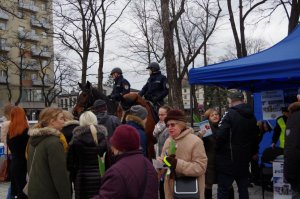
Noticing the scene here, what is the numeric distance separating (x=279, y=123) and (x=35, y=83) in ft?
215

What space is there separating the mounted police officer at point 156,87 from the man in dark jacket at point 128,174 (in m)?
4.96

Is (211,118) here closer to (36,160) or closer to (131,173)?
(36,160)

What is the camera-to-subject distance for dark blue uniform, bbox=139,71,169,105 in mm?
8273

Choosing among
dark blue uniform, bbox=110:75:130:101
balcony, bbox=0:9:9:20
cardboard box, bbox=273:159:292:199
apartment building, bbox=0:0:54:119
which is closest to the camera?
cardboard box, bbox=273:159:292:199

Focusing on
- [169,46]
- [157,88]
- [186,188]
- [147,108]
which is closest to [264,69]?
[147,108]

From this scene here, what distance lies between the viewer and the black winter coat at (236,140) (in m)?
6.30

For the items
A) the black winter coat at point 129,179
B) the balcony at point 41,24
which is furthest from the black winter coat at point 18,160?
the balcony at point 41,24

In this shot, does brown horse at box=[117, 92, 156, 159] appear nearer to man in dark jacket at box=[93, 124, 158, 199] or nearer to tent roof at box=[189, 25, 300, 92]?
tent roof at box=[189, 25, 300, 92]

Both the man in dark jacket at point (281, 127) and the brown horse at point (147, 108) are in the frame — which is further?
the man in dark jacket at point (281, 127)

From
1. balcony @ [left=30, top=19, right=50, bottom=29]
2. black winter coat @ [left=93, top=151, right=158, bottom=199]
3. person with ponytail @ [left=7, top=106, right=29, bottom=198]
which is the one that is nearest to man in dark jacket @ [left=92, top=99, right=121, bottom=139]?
person with ponytail @ [left=7, top=106, right=29, bottom=198]

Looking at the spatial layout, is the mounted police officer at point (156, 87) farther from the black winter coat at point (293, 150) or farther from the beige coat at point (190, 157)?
the black winter coat at point (293, 150)

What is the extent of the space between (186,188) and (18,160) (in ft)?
11.1

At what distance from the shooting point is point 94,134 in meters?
4.91

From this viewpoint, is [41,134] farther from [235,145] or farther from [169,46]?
[169,46]
